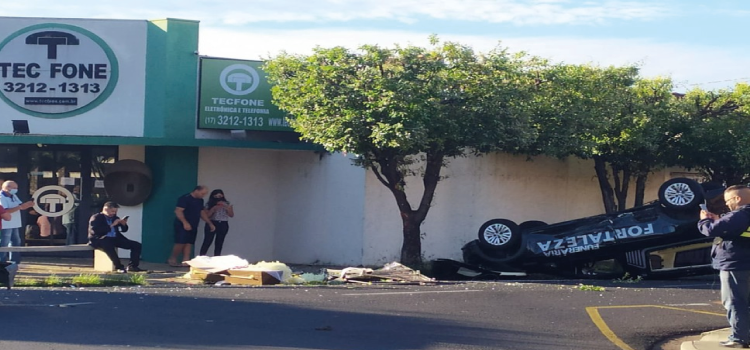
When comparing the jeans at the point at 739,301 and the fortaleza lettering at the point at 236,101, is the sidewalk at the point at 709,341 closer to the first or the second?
the jeans at the point at 739,301

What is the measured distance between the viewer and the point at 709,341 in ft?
29.1

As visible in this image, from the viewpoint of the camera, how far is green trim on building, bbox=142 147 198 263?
17328 millimetres

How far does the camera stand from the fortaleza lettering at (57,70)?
658 inches

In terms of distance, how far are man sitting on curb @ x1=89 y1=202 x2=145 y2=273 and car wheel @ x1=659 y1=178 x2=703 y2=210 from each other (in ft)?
28.3

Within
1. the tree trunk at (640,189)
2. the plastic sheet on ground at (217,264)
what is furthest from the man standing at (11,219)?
the tree trunk at (640,189)

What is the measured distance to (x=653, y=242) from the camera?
14633mm

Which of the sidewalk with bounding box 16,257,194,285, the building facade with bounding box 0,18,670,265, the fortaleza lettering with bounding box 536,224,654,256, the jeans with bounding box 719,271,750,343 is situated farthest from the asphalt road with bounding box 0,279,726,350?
the building facade with bounding box 0,18,670,265

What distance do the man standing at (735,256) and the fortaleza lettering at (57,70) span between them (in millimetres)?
11873

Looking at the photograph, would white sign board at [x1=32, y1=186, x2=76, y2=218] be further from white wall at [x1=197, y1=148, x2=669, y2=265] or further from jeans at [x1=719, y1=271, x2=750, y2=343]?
jeans at [x1=719, y1=271, x2=750, y2=343]

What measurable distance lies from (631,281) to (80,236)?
1002 centimetres

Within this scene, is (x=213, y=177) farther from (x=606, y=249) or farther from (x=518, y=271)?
(x=606, y=249)

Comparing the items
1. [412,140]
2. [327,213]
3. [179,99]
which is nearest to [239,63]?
[179,99]

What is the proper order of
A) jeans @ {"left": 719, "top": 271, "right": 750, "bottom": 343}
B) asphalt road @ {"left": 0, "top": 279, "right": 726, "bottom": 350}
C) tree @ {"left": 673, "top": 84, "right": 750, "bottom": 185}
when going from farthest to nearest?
1. tree @ {"left": 673, "top": 84, "right": 750, "bottom": 185}
2. jeans @ {"left": 719, "top": 271, "right": 750, "bottom": 343}
3. asphalt road @ {"left": 0, "top": 279, "right": 726, "bottom": 350}

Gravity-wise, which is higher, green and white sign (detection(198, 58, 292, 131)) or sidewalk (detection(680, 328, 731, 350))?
green and white sign (detection(198, 58, 292, 131))
